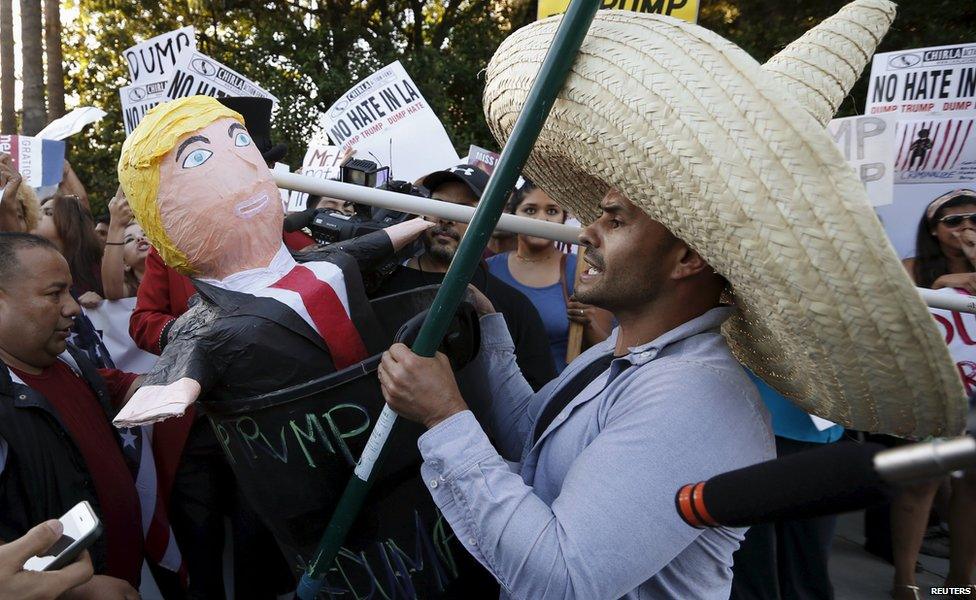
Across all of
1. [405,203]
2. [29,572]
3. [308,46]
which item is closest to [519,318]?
[405,203]

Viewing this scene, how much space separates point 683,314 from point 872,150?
3.03 metres

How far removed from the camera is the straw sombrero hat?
1187mm

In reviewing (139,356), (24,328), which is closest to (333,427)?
(24,328)

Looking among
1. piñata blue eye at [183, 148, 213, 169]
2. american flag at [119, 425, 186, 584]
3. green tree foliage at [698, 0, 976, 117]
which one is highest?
green tree foliage at [698, 0, 976, 117]

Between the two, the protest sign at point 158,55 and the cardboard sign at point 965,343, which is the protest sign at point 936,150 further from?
the protest sign at point 158,55

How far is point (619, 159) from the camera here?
142cm

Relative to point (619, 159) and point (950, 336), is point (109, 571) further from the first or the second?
point (950, 336)

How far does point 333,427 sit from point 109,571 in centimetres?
126

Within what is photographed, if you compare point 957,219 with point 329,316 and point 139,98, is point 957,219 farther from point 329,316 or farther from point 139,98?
point 139,98

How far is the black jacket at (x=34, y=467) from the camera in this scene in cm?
213

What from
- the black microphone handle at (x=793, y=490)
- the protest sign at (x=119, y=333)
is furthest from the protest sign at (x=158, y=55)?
the black microphone handle at (x=793, y=490)

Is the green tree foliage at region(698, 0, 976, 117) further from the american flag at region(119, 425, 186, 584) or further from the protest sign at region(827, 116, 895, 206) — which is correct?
the american flag at region(119, 425, 186, 584)

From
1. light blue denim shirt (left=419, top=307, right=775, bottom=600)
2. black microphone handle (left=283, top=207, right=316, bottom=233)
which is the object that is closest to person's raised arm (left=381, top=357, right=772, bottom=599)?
light blue denim shirt (left=419, top=307, right=775, bottom=600)

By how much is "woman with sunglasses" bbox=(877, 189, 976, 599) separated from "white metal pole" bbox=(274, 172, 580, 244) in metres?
2.46
